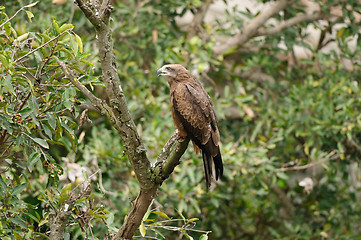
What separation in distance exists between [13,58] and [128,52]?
9.34ft

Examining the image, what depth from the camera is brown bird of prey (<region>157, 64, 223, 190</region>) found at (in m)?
2.97

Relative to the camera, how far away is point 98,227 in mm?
3967

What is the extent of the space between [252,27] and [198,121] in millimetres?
2878

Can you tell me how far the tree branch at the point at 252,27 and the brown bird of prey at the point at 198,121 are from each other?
98.9 inches

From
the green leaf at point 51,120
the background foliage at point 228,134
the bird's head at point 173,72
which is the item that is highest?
the green leaf at point 51,120

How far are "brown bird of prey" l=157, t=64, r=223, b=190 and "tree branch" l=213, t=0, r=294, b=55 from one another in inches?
98.9

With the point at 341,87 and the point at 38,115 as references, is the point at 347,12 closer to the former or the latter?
the point at 341,87

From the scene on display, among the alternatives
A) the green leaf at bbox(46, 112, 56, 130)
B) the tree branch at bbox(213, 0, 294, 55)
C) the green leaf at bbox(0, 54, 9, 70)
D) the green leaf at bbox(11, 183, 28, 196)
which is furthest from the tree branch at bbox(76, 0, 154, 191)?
the tree branch at bbox(213, 0, 294, 55)

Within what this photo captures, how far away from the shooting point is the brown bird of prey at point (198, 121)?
2.97m

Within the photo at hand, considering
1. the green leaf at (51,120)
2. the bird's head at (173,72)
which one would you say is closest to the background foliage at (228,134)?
the green leaf at (51,120)

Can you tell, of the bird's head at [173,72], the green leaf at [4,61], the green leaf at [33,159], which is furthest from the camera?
the bird's head at [173,72]

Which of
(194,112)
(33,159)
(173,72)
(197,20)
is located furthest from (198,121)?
(197,20)

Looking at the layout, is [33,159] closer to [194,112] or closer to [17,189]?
[17,189]

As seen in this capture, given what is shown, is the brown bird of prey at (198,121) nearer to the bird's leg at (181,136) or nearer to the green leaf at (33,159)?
the bird's leg at (181,136)
